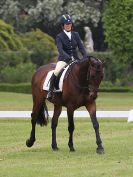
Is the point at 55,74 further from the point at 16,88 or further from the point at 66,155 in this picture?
the point at 16,88

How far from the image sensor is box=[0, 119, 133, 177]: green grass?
12.8 meters

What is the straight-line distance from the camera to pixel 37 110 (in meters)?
18.0

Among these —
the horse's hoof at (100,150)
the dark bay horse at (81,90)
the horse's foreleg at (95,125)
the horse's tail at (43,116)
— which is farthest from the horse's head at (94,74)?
the horse's tail at (43,116)

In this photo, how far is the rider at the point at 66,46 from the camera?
1656 centimetres

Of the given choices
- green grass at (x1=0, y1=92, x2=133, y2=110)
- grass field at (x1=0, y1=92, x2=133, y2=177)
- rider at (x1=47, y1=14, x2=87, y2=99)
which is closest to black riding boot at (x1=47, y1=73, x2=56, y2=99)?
rider at (x1=47, y1=14, x2=87, y2=99)

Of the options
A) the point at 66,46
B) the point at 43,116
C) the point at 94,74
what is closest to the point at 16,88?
the point at 43,116

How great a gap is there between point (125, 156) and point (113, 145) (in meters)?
2.17

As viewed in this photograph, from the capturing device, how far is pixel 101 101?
42.2 m

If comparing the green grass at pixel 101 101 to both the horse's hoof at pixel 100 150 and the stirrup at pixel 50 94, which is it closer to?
the stirrup at pixel 50 94

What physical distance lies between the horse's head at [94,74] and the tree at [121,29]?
31.2m

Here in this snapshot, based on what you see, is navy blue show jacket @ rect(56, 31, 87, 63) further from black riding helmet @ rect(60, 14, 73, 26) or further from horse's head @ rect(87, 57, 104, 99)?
horse's head @ rect(87, 57, 104, 99)

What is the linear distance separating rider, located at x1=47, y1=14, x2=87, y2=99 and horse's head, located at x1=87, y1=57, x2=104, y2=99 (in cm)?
109

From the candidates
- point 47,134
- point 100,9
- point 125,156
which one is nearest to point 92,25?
point 100,9

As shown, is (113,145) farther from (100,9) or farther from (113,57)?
(100,9)
